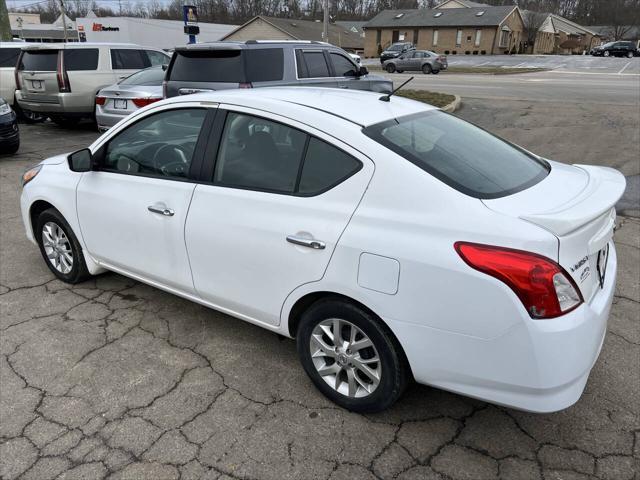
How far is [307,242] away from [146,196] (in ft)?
4.25

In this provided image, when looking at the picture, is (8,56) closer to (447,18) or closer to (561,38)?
(447,18)

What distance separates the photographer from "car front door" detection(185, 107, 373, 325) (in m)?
2.48

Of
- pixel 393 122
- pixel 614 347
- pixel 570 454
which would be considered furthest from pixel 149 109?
pixel 614 347

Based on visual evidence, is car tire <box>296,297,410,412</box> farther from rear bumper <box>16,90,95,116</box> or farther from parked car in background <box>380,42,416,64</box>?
parked car in background <box>380,42,416,64</box>

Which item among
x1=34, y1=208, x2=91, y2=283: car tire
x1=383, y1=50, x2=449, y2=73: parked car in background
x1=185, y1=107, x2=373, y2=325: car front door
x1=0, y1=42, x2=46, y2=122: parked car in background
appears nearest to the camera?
x1=185, y1=107, x2=373, y2=325: car front door

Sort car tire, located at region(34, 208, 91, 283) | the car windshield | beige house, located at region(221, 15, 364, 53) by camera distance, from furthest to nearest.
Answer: beige house, located at region(221, 15, 364, 53), the car windshield, car tire, located at region(34, 208, 91, 283)

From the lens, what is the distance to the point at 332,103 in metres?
2.86

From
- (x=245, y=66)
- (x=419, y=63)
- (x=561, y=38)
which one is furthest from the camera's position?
(x=561, y=38)

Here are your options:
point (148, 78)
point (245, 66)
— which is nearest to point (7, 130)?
point (148, 78)

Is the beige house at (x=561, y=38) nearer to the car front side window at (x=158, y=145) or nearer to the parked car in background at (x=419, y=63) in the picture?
the parked car in background at (x=419, y=63)

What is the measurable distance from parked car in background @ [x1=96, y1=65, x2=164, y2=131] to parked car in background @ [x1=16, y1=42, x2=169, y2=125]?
6.35 feet

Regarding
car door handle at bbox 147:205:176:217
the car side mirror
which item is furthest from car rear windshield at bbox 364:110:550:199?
the car side mirror

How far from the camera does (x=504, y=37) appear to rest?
203ft

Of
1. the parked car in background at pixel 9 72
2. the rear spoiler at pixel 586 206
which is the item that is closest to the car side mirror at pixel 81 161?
the rear spoiler at pixel 586 206
